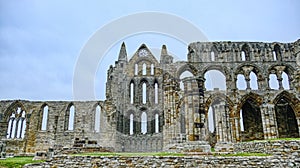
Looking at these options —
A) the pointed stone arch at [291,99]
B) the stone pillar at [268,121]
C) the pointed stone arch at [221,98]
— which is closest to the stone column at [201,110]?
the pointed stone arch at [221,98]

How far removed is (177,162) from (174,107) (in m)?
11.2

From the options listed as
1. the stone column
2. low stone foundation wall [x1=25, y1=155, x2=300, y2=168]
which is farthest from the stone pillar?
low stone foundation wall [x1=25, y1=155, x2=300, y2=168]

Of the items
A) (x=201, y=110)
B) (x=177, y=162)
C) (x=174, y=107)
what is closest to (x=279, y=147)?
(x=201, y=110)

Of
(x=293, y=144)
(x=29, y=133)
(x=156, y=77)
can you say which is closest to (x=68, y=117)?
(x=29, y=133)

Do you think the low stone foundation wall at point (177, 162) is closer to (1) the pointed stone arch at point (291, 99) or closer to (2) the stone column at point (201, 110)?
(2) the stone column at point (201, 110)

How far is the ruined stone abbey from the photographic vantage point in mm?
20094

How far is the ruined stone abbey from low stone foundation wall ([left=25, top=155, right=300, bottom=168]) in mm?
4101

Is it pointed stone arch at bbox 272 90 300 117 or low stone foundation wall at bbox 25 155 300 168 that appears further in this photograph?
pointed stone arch at bbox 272 90 300 117

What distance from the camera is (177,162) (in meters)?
9.00

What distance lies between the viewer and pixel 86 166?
9.46 meters

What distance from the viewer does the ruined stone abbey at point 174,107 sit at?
20.1 m

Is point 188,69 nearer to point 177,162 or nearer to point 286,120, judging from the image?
point 286,120

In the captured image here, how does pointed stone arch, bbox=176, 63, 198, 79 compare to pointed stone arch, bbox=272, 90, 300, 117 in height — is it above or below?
above

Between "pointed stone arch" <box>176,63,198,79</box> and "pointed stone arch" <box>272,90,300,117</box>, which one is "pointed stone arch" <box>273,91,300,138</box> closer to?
"pointed stone arch" <box>272,90,300,117</box>
